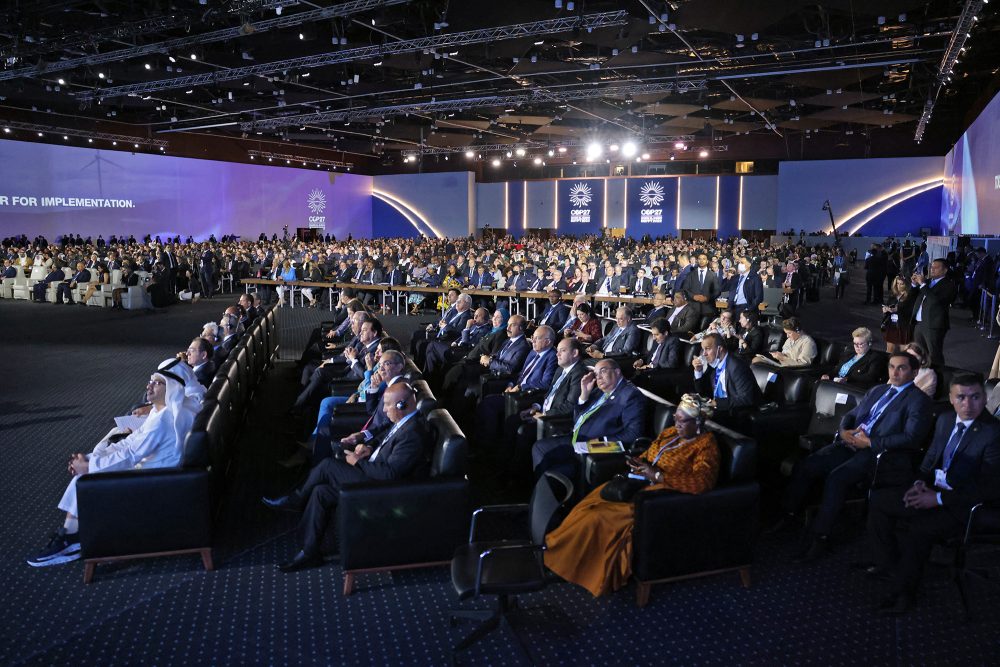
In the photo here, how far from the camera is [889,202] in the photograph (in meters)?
26.7

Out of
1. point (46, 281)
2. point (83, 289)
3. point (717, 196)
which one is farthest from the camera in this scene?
point (717, 196)

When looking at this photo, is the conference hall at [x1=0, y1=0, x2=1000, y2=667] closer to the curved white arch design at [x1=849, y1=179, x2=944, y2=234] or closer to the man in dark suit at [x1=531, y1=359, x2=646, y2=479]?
the man in dark suit at [x1=531, y1=359, x2=646, y2=479]

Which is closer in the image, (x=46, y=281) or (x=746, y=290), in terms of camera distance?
(x=746, y=290)

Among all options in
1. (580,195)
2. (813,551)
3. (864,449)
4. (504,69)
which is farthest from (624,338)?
(580,195)

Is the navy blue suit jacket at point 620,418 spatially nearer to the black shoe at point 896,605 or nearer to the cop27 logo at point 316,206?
the black shoe at point 896,605

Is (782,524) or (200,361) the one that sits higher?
(200,361)

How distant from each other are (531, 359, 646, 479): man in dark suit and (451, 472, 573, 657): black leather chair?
1.06m

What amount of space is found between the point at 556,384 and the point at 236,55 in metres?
12.5

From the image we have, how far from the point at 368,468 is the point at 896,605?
2.86 m

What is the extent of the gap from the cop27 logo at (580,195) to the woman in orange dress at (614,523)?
3101 centimetres

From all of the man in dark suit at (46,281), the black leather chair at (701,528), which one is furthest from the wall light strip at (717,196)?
the black leather chair at (701,528)

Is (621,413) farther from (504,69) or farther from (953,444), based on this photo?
(504,69)

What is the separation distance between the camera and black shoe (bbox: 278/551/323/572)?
395 centimetres

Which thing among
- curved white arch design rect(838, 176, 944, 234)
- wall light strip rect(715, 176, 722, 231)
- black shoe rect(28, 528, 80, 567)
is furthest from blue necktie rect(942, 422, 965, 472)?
wall light strip rect(715, 176, 722, 231)
